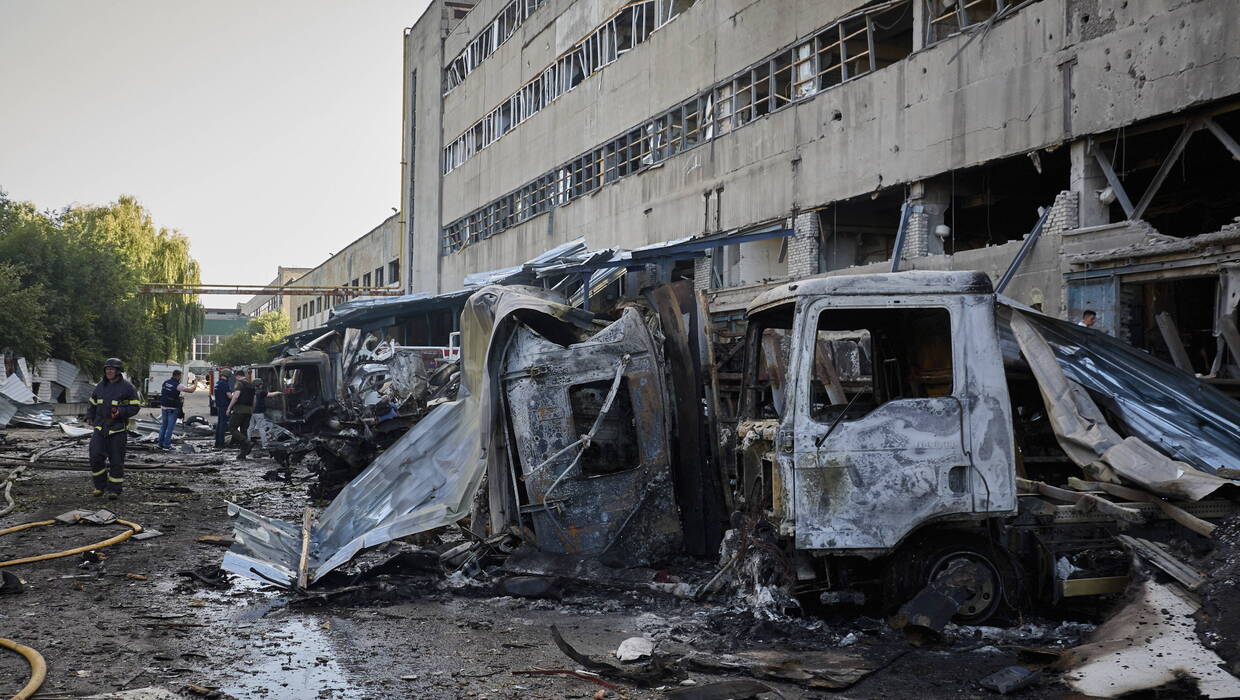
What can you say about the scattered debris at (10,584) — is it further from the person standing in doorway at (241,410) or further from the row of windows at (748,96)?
the row of windows at (748,96)

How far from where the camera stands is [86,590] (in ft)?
23.0

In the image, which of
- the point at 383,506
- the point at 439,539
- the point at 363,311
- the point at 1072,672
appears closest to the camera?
the point at 1072,672

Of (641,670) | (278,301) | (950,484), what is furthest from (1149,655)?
(278,301)

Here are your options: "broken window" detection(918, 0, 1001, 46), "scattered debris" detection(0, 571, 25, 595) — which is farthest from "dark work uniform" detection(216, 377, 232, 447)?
"broken window" detection(918, 0, 1001, 46)

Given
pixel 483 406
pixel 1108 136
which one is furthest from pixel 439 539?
pixel 1108 136

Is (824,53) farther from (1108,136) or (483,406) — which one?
(483,406)

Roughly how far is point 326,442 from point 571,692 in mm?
8313

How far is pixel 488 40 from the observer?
37.5m

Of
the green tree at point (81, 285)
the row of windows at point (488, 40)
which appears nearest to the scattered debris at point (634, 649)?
the row of windows at point (488, 40)

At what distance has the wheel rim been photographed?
539 cm

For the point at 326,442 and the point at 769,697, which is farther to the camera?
the point at 326,442

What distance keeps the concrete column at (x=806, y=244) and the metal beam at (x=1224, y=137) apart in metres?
7.73

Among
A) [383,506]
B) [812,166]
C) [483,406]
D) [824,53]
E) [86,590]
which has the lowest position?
[86,590]

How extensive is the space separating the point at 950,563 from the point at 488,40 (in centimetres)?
3522
